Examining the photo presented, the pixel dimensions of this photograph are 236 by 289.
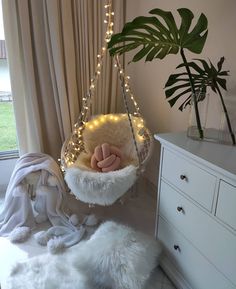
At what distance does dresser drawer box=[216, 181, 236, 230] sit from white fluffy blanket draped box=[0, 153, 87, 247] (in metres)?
1.11

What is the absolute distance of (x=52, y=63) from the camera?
2.25m

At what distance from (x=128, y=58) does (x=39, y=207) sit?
164 centimetres

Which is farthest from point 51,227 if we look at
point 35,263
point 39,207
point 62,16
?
point 62,16

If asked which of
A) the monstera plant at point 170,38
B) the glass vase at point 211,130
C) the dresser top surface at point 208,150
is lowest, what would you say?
the dresser top surface at point 208,150

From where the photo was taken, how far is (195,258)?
1343 millimetres

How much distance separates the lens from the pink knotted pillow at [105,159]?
2002 mm

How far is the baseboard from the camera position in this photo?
146 centimetres

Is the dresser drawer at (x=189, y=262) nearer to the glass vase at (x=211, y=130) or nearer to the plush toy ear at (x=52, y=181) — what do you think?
the glass vase at (x=211, y=130)

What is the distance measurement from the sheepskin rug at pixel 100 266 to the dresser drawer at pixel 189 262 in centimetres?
10

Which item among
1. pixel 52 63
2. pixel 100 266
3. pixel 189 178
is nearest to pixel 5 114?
pixel 52 63

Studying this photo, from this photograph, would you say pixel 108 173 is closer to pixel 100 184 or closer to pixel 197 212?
pixel 100 184

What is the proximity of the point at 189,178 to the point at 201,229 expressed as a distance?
25cm

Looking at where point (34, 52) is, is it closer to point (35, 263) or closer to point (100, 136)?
point (100, 136)

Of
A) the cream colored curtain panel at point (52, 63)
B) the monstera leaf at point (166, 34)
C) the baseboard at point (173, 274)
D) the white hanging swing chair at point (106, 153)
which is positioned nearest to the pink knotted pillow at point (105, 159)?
the white hanging swing chair at point (106, 153)
